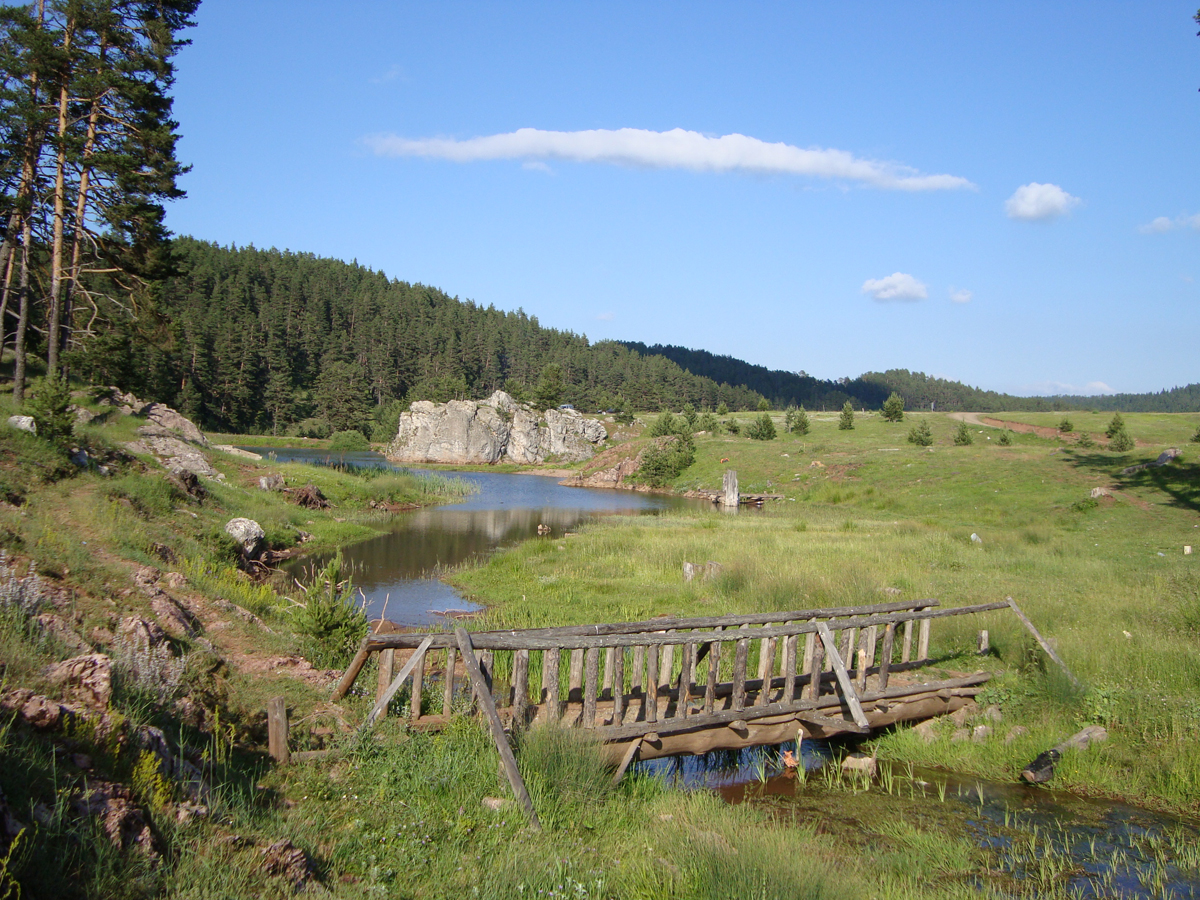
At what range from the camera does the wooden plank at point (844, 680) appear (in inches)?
371

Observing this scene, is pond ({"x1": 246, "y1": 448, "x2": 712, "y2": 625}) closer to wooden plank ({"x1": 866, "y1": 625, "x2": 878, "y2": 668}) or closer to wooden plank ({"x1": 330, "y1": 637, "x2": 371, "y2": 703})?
wooden plank ({"x1": 330, "y1": 637, "x2": 371, "y2": 703})

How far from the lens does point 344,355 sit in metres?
134

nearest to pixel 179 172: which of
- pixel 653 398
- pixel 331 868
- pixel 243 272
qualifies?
pixel 331 868

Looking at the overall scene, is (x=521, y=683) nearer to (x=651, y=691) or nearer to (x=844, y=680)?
(x=651, y=691)

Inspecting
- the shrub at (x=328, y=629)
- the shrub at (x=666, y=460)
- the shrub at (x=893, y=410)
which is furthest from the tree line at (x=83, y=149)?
the shrub at (x=893, y=410)

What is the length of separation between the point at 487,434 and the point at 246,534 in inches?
2599

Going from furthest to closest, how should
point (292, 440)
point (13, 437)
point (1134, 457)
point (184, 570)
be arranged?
point (292, 440), point (1134, 457), point (13, 437), point (184, 570)

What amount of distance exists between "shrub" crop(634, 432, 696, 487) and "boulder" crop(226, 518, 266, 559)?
42574mm

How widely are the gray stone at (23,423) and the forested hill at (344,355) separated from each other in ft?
204

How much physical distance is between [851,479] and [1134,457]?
14726 millimetres

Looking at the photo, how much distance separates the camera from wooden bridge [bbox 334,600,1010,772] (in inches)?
320

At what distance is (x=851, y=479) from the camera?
4628cm

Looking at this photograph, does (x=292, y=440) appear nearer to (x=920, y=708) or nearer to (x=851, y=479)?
(x=851, y=479)

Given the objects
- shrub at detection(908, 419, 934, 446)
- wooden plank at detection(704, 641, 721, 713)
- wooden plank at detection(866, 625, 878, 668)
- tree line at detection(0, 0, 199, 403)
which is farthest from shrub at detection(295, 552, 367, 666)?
shrub at detection(908, 419, 934, 446)
